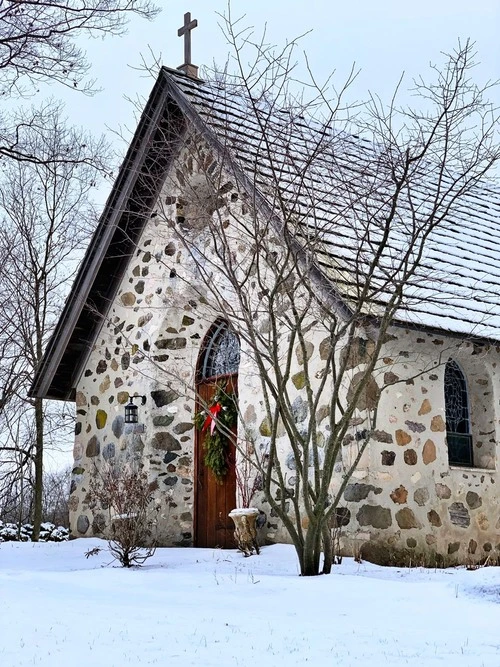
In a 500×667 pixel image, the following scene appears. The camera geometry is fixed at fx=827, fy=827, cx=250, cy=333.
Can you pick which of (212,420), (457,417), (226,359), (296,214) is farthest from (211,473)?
(296,214)

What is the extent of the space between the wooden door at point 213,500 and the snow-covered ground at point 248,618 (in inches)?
110

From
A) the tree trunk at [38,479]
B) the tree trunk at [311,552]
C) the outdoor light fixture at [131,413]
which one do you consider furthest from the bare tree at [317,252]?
the tree trunk at [38,479]

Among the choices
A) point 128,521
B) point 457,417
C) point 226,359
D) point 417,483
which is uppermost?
point 226,359

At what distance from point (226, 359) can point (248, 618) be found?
5944 mm

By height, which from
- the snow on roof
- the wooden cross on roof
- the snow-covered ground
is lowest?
the snow-covered ground

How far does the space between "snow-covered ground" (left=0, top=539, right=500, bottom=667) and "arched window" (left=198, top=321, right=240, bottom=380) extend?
3598 millimetres

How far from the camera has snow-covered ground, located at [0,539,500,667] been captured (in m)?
3.86

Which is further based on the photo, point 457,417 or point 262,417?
point 457,417

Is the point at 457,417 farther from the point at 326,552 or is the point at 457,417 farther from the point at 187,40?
the point at 187,40

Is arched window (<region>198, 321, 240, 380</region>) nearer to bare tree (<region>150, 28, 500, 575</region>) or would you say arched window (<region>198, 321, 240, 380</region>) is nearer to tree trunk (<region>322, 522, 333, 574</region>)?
bare tree (<region>150, 28, 500, 575</region>)

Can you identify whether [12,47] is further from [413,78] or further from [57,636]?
[57,636]

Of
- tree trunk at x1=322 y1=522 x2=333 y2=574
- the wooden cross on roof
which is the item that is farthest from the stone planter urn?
the wooden cross on roof

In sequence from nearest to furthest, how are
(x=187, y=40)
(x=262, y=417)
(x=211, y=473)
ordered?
(x=262, y=417), (x=211, y=473), (x=187, y=40)

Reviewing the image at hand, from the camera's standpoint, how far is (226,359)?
414 inches
